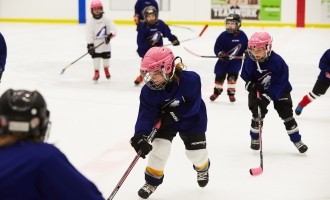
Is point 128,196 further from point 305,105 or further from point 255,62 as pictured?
point 305,105

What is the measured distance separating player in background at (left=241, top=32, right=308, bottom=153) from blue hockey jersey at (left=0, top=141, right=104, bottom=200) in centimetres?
252

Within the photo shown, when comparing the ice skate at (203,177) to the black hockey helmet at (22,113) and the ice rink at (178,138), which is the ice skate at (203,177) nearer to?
the ice rink at (178,138)

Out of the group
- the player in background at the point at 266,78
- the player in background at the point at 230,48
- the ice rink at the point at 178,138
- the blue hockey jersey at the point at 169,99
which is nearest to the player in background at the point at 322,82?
the ice rink at the point at 178,138

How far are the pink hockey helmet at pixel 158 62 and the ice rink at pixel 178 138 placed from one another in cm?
79

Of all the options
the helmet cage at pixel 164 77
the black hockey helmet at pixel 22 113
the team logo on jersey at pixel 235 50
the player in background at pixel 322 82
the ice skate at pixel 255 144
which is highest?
the black hockey helmet at pixel 22 113

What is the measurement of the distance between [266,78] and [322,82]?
146 centimetres

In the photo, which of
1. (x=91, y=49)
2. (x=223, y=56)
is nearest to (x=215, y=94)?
(x=223, y=56)

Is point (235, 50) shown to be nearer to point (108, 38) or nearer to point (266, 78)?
point (108, 38)

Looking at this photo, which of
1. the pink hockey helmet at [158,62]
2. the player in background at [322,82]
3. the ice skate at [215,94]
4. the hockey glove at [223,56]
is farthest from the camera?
the ice skate at [215,94]

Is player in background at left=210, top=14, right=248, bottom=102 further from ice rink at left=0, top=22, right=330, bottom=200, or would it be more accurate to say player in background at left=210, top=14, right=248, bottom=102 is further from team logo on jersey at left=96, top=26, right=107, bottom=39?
team logo on jersey at left=96, top=26, right=107, bottom=39

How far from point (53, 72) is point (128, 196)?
450 cm

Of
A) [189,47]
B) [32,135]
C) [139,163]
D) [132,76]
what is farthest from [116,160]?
[189,47]

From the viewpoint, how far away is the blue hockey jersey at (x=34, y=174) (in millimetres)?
1531

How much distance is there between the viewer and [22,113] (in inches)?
60.6
